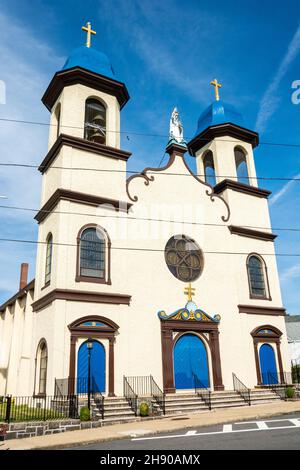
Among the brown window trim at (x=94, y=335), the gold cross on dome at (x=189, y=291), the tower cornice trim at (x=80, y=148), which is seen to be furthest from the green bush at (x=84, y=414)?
the tower cornice trim at (x=80, y=148)

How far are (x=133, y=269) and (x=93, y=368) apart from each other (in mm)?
5151

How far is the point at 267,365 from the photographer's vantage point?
23.0 m

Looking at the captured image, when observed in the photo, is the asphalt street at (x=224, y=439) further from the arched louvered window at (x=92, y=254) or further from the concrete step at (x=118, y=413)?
the arched louvered window at (x=92, y=254)

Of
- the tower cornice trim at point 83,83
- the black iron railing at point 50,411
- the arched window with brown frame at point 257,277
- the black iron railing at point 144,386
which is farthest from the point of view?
the arched window with brown frame at point 257,277

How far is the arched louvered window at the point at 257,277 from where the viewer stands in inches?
961

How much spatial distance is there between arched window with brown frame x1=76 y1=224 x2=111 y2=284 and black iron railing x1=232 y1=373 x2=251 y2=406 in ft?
27.8

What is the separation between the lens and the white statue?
82.4 feet

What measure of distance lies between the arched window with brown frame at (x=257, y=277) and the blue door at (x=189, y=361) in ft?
16.5

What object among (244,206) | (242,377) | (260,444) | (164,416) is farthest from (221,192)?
(260,444)

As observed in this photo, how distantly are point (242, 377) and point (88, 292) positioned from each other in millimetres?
9722

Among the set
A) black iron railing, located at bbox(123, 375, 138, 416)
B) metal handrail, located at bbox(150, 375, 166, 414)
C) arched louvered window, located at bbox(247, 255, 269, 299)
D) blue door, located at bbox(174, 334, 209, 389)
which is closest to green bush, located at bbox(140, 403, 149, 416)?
black iron railing, located at bbox(123, 375, 138, 416)

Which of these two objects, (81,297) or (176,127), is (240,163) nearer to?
(176,127)
